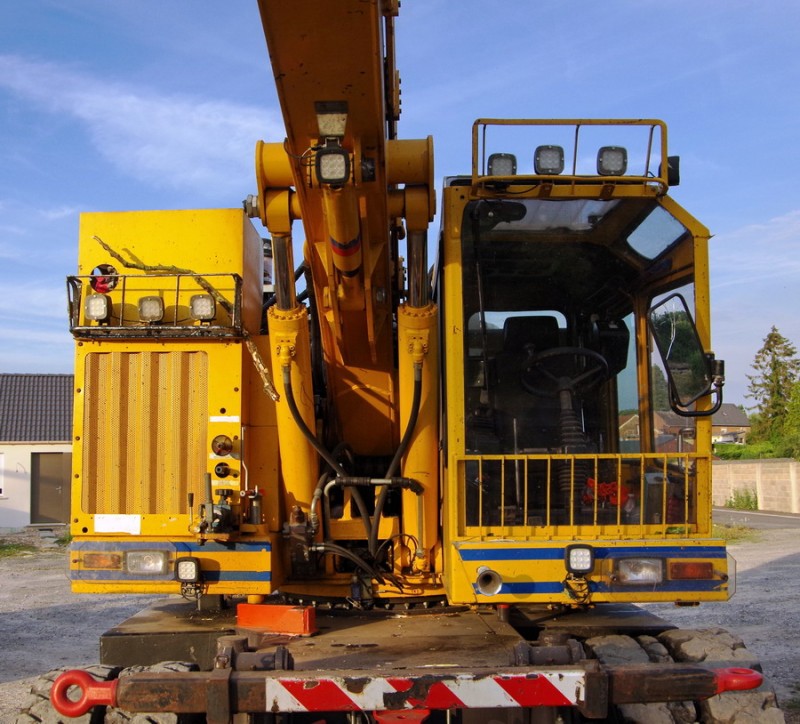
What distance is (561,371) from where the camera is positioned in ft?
15.9

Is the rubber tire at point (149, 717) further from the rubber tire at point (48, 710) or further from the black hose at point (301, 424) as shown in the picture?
the black hose at point (301, 424)

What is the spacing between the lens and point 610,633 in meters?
4.73

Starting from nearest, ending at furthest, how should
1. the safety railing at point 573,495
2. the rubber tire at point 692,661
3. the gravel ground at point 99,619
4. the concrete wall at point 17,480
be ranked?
the rubber tire at point 692,661 < the safety railing at point 573,495 < the gravel ground at point 99,619 < the concrete wall at point 17,480

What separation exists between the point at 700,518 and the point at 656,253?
1416mm

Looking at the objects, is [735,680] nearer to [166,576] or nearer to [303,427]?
[303,427]

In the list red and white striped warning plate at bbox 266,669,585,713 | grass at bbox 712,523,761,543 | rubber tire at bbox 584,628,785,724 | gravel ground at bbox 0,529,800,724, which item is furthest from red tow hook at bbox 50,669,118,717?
grass at bbox 712,523,761,543

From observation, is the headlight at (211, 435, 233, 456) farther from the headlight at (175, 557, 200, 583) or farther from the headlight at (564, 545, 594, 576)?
the headlight at (564, 545, 594, 576)

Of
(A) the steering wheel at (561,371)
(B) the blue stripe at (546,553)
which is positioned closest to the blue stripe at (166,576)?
(B) the blue stripe at (546,553)

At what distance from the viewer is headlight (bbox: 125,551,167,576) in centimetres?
468

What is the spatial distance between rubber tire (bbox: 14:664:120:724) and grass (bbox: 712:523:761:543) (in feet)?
53.2

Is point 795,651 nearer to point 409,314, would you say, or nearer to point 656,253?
point 656,253

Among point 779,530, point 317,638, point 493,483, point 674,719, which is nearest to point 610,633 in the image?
point 674,719

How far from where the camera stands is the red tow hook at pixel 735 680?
3643 millimetres

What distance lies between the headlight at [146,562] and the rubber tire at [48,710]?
1.81 feet
